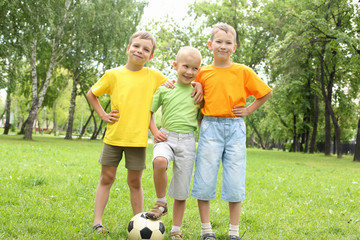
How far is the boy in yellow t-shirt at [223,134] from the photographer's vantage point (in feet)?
12.2

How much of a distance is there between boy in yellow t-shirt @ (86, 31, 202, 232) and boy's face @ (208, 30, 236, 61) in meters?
0.56

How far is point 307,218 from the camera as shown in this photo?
4977mm

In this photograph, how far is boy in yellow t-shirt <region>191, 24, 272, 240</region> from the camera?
371 centimetres

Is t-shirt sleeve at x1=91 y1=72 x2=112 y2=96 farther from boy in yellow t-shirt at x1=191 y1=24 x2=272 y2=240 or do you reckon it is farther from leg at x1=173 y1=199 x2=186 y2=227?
leg at x1=173 y1=199 x2=186 y2=227

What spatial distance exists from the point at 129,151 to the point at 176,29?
24937mm

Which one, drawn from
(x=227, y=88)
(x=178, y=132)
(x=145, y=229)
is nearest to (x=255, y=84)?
(x=227, y=88)

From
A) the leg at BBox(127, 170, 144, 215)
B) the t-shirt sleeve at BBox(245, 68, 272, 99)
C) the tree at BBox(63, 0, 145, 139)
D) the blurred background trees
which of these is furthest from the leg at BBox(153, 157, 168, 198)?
the tree at BBox(63, 0, 145, 139)

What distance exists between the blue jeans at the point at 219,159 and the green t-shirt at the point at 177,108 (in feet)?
0.64

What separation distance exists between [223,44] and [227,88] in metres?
0.49

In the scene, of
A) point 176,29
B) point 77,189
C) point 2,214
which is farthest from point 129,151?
point 176,29

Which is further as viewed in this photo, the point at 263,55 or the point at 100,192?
the point at 263,55

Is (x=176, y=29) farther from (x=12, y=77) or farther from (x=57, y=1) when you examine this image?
(x=12, y=77)

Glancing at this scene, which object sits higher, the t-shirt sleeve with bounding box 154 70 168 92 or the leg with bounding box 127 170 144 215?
the t-shirt sleeve with bounding box 154 70 168 92

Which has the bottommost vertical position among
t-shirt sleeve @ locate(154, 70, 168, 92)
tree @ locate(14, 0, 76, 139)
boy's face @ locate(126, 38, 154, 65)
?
t-shirt sleeve @ locate(154, 70, 168, 92)
